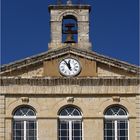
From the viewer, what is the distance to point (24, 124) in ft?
154

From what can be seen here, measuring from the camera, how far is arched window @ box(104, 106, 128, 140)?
1841 inches

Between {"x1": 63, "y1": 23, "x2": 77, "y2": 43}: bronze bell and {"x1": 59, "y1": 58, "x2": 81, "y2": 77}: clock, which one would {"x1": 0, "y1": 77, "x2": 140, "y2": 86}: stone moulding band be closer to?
{"x1": 59, "y1": 58, "x2": 81, "y2": 77}: clock

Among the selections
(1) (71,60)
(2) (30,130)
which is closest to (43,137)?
(2) (30,130)

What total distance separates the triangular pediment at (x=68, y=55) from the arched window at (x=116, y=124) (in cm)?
168

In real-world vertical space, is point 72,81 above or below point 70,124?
above

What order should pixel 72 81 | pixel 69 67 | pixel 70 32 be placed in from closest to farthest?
pixel 72 81, pixel 69 67, pixel 70 32

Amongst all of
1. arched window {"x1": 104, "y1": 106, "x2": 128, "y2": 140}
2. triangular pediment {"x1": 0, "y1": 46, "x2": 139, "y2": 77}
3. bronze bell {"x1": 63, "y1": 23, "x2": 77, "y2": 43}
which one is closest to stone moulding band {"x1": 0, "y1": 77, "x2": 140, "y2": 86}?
triangular pediment {"x1": 0, "y1": 46, "x2": 139, "y2": 77}

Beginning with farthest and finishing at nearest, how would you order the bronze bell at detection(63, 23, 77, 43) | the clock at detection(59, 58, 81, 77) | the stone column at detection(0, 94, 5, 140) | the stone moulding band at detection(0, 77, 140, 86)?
the bronze bell at detection(63, 23, 77, 43) → the clock at detection(59, 58, 81, 77) → the stone moulding band at detection(0, 77, 140, 86) → the stone column at detection(0, 94, 5, 140)

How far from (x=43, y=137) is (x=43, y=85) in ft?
7.53

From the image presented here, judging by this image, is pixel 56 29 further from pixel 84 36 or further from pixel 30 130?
pixel 30 130

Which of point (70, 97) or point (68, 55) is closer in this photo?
point (70, 97)

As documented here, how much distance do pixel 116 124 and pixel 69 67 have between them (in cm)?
326

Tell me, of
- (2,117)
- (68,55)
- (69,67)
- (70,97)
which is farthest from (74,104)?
(2,117)

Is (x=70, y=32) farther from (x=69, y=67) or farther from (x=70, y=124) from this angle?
(x=70, y=124)
